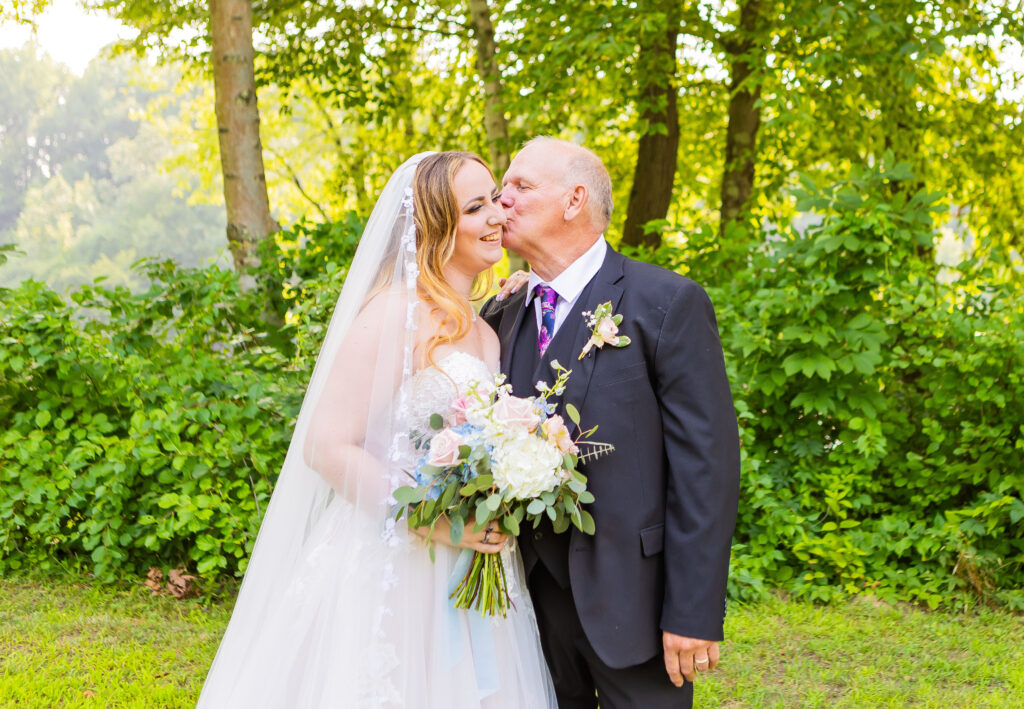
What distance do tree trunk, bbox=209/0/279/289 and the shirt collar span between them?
409 cm

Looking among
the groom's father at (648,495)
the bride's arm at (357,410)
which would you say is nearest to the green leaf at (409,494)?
the bride's arm at (357,410)

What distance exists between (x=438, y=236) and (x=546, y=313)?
17.1 inches

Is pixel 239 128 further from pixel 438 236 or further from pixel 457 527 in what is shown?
pixel 457 527

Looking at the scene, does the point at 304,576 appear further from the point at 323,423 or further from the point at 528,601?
the point at 528,601

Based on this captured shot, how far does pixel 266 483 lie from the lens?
4637 mm

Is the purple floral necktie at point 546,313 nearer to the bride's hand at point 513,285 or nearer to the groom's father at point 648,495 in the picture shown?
the groom's father at point 648,495

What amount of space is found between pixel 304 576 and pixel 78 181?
3607 centimetres

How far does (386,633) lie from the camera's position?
→ 2459mm

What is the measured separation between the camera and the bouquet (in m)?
2.18

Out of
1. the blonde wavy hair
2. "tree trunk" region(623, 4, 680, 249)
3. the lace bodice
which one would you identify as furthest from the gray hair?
"tree trunk" region(623, 4, 680, 249)

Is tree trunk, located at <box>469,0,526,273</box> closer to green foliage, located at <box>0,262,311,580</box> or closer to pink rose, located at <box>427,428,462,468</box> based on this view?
green foliage, located at <box>0,262,311,580</box>

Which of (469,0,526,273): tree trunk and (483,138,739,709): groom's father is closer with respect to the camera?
(483,138,739,709): groom's father

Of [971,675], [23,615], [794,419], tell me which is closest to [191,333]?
[23,615]

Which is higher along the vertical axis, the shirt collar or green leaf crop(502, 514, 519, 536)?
the shirt collar
